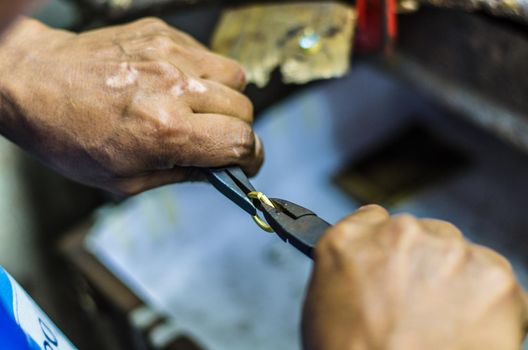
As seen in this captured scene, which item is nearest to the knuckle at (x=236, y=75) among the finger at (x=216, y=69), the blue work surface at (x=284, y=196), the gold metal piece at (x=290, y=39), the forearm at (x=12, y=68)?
the finger at (x=216, y=69)

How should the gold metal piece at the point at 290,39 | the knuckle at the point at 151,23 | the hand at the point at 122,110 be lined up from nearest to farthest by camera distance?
the hand at the point at 122,110 < the knuckle at the point at 151,23 < the gold metal piece at the point at 290,39

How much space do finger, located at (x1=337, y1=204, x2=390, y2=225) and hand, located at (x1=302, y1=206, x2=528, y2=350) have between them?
0.4 inches

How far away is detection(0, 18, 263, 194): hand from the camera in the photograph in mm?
694

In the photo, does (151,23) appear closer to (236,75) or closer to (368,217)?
(236,75)

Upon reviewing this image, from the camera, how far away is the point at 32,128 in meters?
0.72

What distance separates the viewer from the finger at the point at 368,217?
1.83 feet

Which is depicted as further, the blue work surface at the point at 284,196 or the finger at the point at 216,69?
the blue work surface at the point at 284,196

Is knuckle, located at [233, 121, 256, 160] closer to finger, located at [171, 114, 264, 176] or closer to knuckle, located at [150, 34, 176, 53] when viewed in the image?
finger, located at [171, 114, 264, 176]

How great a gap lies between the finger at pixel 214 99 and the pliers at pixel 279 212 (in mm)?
64

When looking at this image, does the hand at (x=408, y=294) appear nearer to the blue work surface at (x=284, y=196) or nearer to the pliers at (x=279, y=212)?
the pliers at (x=279, y=212)

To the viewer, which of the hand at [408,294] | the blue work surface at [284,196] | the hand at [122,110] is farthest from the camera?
the blue work surface at [284,196]

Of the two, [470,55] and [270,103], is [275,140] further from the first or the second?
[470,55]

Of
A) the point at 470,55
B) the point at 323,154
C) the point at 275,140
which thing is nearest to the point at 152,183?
the point at 470,55

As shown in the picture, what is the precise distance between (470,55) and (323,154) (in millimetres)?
492
